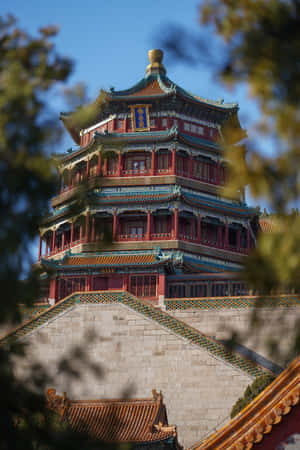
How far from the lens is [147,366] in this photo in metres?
25.8

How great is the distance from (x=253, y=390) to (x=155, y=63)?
24.2 m

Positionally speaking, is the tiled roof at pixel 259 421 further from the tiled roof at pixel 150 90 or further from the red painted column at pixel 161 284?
the tiled roof at pixel 150 90

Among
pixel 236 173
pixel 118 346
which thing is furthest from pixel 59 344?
pixel 236 173

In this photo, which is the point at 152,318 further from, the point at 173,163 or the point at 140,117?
the point at 140,117

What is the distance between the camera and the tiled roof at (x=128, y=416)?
18.7 meters

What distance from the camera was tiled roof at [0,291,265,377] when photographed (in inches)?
976

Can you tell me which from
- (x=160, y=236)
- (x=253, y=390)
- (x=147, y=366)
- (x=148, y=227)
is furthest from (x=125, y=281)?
(x=253, y=390)

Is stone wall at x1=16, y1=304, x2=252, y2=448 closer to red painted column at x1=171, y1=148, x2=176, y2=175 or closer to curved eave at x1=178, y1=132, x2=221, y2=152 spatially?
red painted column at x1=171, y1=148, x2=176, y2=175

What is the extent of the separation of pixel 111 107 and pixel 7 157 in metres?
32.9

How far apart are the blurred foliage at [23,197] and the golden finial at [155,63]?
33.8m

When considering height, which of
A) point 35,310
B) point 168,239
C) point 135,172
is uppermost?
point 135,172

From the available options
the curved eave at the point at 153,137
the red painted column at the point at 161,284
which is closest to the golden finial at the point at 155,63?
the curved eave at the point at 153,137

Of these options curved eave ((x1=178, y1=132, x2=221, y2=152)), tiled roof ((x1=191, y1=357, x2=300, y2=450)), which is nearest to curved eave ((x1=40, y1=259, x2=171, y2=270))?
curved eave ((x1=178, y1=132, x2=221, y2=152))

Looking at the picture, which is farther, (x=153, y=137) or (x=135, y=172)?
(x=153, y=137)
